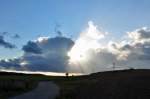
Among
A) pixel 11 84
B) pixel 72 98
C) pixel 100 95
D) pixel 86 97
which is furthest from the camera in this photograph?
pixel 11 84

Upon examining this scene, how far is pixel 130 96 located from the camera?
A: 2477cm

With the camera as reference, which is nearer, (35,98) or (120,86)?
(120,86)

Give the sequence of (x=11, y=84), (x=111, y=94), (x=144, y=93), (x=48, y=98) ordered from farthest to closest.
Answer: (x=11, y=84) → (x=48, y=98) → (x=111, y=94) → (x=144, y=93)

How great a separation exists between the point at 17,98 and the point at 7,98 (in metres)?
1.47

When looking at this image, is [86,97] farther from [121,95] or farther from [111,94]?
[121,95]

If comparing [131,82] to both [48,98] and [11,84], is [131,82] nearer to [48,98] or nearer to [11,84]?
[48,98]

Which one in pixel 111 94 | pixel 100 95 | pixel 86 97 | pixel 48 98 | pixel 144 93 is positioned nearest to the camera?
pixel 144 93

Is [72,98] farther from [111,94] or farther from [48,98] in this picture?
[111,94]

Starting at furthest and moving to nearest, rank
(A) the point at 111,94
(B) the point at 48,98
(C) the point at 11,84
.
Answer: (C) the point at 11,84 → (B) the point at 48,98 → (A) the point at 111,94

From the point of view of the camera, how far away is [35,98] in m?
36.1

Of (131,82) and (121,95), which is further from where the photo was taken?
(131,82)

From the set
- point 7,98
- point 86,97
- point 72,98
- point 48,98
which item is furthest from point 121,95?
point 7,98

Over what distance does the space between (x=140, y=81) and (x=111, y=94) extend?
268 centimetres

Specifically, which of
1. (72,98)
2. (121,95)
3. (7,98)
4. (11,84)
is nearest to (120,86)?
(121,95)
